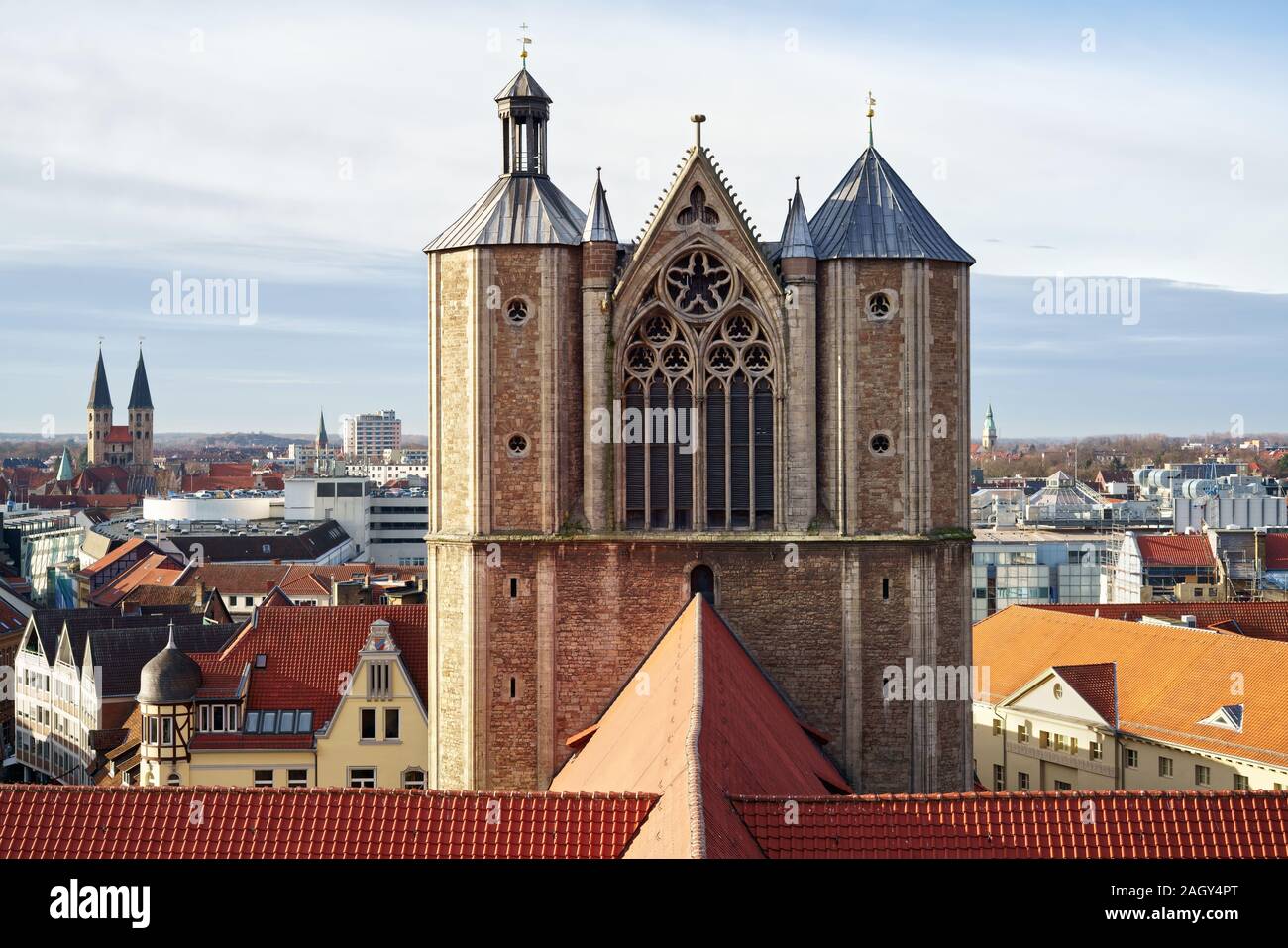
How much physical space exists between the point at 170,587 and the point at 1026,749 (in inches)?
2358

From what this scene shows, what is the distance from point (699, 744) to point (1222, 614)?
150ft

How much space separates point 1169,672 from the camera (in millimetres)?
49469

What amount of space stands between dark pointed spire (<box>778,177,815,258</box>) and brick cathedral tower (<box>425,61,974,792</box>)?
0.18 feet

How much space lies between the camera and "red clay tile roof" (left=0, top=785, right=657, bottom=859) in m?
18.9

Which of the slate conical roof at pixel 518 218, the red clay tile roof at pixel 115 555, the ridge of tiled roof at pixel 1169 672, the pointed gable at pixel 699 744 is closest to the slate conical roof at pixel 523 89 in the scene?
the slate conical roof at pixel 518 218

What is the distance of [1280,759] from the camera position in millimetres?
42344

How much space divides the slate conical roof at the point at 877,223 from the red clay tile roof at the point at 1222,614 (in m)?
28.8

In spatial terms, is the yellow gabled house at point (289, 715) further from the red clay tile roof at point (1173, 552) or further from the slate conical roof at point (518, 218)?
the red clay tile roof at point (1173, 552)

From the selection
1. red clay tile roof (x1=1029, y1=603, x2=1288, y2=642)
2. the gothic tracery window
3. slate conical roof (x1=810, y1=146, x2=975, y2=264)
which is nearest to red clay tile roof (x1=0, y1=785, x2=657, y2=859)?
the gothic tracery window

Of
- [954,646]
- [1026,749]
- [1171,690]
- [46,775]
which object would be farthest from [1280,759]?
[46,775]

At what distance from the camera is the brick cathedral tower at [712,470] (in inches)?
1260

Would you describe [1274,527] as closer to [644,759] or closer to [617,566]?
[617,566]

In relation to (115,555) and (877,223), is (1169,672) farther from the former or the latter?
(115,555)

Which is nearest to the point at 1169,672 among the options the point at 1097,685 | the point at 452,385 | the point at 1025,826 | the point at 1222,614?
the point at 1097,685
